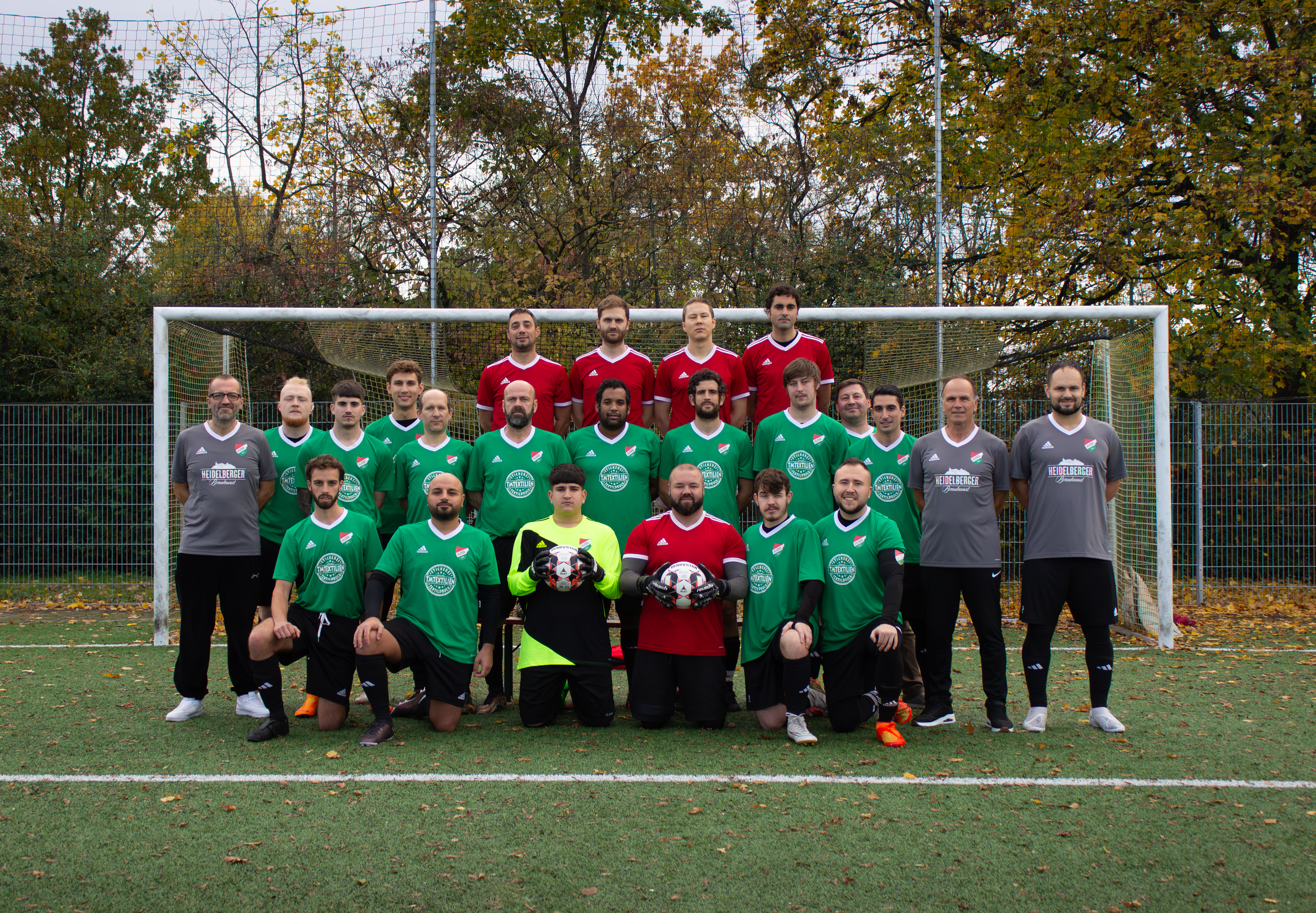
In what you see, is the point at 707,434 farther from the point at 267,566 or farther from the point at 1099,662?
the point at 267,566

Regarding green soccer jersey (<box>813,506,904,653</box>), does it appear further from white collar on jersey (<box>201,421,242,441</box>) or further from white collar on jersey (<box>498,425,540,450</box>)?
white collar on jersey (<box>201,421,242,441</box>)

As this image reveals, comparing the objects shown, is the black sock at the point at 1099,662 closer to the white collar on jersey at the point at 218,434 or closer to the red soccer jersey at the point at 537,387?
the red soccer jersey at the point at 537,387

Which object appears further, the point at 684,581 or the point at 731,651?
the point at 731,651

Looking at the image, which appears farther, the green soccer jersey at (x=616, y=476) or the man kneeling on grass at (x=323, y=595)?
the green soccer jersey at (x=616, y=476)

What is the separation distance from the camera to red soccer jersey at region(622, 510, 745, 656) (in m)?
4.82

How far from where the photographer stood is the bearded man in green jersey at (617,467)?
5227 millimetres

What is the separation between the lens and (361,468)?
5.28m

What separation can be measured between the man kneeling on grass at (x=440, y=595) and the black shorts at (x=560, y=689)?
0.26 meters

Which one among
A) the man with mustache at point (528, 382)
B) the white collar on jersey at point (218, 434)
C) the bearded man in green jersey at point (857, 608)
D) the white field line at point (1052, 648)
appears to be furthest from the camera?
the white field line at point (1052, 648)

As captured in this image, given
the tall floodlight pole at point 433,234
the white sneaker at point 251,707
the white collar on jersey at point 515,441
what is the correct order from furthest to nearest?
the tall floodlight pole at point 433,234, the white collar on jersey at point 515,441, the white sneaker at point 251,707

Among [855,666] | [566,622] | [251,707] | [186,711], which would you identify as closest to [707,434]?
[566,622]

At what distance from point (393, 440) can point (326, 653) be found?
4.78ft

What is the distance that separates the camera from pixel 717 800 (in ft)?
12.0

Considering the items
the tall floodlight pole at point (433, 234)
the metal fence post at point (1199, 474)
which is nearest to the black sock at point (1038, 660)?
the metal fence post at point (1199, 474)
